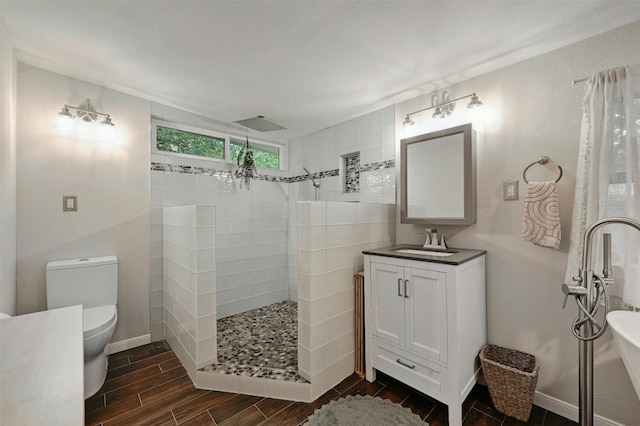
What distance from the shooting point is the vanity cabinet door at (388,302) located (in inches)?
70.9

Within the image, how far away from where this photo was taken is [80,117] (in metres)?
2.15

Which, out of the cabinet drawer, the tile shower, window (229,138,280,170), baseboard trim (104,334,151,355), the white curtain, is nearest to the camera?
the white curtain

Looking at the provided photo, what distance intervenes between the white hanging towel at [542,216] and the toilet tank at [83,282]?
120 inches

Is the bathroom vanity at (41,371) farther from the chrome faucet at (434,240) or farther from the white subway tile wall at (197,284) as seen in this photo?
the chrome faucet at (434,240)

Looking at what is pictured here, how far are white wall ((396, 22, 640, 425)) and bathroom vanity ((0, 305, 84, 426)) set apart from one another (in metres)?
2.22

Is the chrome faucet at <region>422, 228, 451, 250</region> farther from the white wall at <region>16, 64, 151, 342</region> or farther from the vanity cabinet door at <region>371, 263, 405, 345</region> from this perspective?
the white wall at <region>16, 64, 151, 342</region>

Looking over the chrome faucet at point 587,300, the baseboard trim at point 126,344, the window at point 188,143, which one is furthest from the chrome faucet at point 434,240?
the baseboard trim at point 126,344

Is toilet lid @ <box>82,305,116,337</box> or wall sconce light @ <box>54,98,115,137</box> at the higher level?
wall sconce light @ <box>54,98,115,137</box>

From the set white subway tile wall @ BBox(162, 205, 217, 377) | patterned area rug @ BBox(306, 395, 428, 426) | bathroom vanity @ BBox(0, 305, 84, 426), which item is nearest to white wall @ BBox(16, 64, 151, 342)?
white subway tile wall @ BBox(162, 205, 217, 377)

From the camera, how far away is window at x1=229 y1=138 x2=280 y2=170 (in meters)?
3.23

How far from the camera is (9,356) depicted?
2.81ft

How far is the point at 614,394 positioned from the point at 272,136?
366 centimetres

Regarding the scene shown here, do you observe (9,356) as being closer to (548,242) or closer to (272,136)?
(548,242)

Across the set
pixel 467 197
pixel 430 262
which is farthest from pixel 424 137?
pixel 430 262
